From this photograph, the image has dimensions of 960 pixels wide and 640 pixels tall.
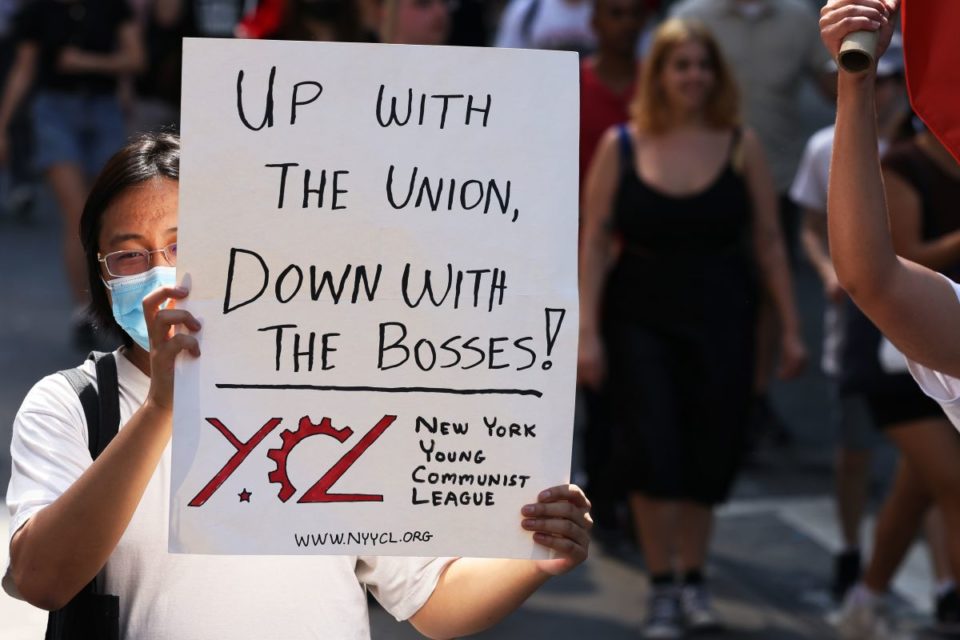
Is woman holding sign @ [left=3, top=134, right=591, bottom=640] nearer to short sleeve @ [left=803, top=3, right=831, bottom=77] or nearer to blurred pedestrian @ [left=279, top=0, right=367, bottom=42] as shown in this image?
blurred pedestrian @ [left=279, top=0, right=367, bottom=42]

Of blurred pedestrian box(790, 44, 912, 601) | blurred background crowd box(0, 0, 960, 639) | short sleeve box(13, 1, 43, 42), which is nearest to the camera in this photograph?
blurred background crowd box(0, 0, 960, 639)

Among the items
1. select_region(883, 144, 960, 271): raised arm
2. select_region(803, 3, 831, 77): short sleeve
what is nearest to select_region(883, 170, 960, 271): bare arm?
select_region(883, 144, 960, 271): raised arm

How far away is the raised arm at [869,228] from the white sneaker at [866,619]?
2.91m

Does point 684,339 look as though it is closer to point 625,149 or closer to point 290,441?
point 625,149

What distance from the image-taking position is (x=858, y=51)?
2.39m

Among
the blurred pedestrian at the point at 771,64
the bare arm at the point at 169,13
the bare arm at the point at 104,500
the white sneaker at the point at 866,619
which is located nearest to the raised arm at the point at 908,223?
the white sneaker at the point at 866,619

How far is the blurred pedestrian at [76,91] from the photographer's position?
8109 millimetres

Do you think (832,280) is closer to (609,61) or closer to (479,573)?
(609,61)

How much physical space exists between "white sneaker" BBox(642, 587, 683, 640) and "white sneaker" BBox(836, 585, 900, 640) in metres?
0.53

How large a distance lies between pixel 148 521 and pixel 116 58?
6.25m

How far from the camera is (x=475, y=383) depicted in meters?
2.37

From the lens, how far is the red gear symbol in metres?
2.32

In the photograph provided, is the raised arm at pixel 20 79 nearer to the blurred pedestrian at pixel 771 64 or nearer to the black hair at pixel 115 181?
the blurred pedestrian at pixel 771 64

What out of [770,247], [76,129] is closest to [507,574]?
[770,247]
